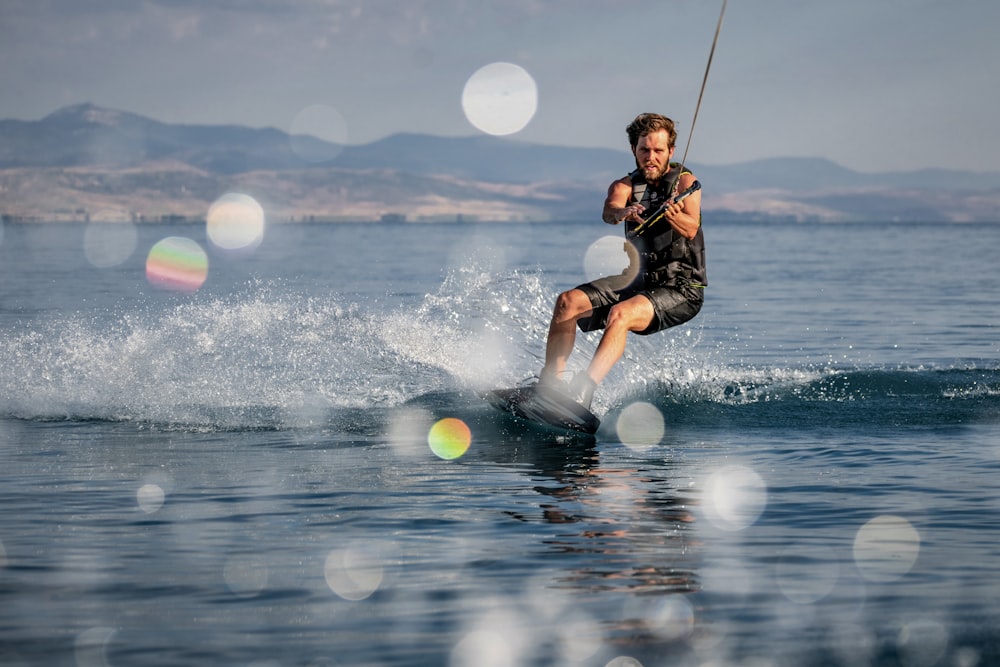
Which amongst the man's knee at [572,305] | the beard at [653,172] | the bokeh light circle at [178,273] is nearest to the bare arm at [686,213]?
the beard at [653,172]

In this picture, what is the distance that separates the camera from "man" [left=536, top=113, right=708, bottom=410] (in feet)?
30.2

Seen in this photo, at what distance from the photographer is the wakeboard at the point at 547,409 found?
9.66m

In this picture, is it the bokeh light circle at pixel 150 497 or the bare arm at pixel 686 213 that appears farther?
the bare arm at pixel 686 213

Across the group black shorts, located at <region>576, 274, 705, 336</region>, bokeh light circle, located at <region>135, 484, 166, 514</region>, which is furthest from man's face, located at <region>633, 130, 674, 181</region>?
bokeh light circle, located at <region>135, 484, 166, 514</region>

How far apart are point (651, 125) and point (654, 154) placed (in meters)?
0.21

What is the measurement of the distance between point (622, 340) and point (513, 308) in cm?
350

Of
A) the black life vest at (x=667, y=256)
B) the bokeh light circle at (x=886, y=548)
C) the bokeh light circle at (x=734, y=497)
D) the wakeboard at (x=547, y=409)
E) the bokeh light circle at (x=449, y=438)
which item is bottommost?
the bokeh light circle at (x=886, y=548)

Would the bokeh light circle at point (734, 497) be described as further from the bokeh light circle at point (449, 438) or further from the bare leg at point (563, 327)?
the bokeh light circle at point (449, 438)

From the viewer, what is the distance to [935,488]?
7934mm

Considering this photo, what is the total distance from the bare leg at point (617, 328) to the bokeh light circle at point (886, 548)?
2.83m

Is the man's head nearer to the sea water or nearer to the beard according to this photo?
the beard

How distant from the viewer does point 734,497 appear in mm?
7711

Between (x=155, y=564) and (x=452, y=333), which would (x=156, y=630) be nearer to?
(x=155, y=564)

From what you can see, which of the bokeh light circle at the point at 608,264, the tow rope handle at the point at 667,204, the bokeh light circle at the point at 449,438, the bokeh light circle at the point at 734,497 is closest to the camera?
the bokeh light circle at the point at 734,497
